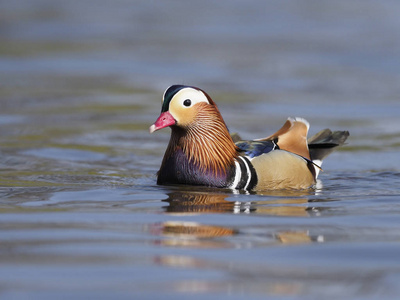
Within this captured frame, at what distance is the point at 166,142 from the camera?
36.0ft

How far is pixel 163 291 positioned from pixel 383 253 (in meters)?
1.42

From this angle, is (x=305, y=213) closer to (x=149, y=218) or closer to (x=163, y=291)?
(x=149, y=218)

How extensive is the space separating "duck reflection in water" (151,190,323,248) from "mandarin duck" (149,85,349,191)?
0.29 meters

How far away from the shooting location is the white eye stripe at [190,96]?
24.4 ft

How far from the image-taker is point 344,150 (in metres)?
10.5

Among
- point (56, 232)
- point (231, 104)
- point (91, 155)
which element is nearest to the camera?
point (56, 232)

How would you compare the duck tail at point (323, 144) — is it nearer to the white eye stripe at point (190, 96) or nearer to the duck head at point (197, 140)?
the duck head at point (197, 140)

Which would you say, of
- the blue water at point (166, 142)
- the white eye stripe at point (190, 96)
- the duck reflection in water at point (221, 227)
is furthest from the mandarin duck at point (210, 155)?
the duck reflection in water at point (221, 227)

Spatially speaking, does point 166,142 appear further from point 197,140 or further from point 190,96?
point 190,96

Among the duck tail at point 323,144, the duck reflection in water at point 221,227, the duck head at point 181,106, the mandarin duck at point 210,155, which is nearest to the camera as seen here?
the duck reflection in water at point 221,227

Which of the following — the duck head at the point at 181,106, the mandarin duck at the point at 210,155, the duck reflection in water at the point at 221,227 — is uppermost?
the duck head at the point at 181,106

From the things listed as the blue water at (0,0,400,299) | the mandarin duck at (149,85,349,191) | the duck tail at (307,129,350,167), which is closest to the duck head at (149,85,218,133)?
the mandarin duck at (149,85,349,191)

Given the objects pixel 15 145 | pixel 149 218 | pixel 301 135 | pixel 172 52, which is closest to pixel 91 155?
pixel 15 145

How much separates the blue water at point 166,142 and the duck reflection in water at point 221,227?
0.02 meters
